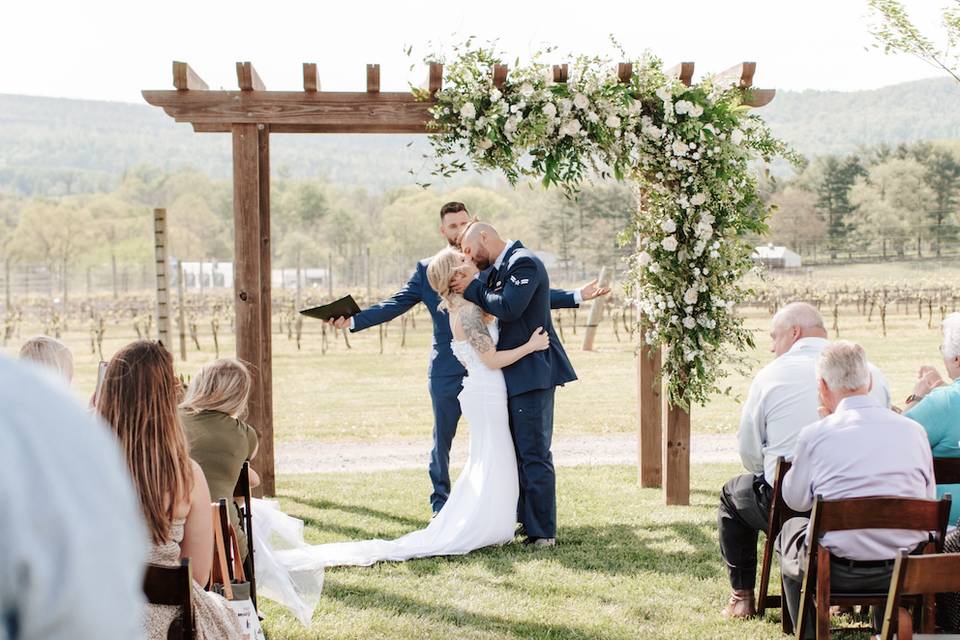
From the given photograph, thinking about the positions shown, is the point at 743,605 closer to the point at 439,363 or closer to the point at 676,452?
the point at 676,452

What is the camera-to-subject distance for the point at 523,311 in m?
5.78

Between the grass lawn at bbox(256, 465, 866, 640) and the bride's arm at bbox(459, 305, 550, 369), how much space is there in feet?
3.36

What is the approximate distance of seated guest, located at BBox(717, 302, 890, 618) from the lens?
4324 mm

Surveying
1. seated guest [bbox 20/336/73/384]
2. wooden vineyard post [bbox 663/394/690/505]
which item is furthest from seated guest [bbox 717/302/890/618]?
seated guest [bbox 20/336/73/384]

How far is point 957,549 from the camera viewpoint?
3744 millimetres

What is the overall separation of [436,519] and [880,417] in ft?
9.37

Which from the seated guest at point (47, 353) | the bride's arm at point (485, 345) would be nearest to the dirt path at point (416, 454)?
the bride's arm at point (485, 345)

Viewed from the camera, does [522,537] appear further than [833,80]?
No

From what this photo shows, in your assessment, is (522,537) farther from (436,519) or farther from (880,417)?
(880,417)

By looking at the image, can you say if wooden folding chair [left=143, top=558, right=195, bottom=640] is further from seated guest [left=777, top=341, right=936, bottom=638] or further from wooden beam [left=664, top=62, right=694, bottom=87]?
wooden beam [left=664, top=62, right=694, bottom=87]

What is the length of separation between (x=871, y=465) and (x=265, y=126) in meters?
4.50

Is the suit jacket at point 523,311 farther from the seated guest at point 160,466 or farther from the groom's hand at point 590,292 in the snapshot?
the seated guest at point 160,466

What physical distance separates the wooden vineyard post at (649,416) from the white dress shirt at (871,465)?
3.31 m

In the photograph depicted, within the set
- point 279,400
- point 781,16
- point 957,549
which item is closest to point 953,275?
point 279,400
